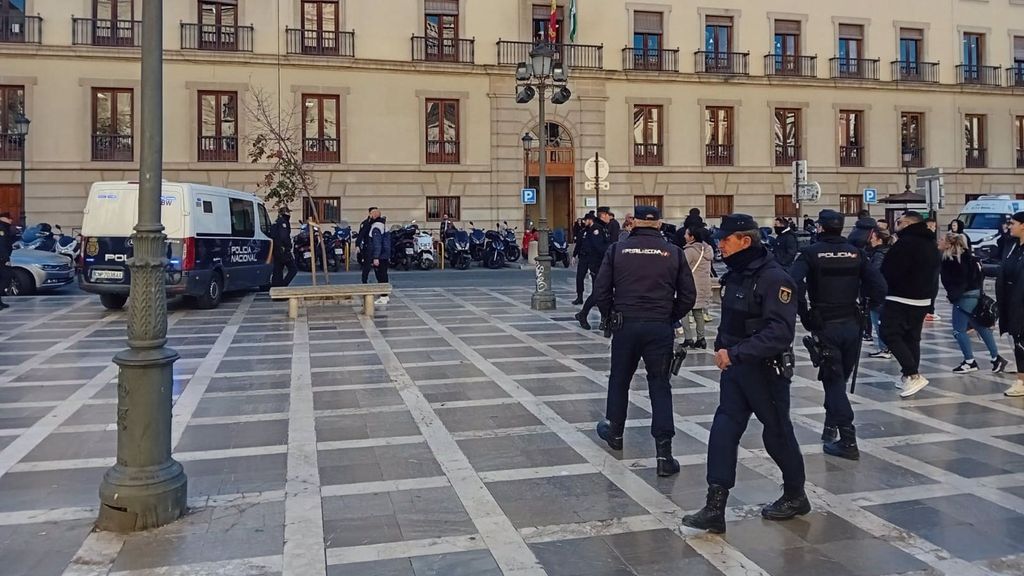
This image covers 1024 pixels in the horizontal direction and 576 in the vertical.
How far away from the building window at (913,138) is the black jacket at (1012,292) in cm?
2985

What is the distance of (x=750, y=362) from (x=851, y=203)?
108 ft

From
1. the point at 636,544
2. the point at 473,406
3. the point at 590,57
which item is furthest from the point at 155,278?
the point at 590,57

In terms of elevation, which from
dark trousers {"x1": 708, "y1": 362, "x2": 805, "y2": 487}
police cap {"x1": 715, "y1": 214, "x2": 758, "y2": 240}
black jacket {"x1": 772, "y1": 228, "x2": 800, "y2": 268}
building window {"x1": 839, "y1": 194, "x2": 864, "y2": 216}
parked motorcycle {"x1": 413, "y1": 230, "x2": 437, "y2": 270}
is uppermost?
building window {"x1": 839, "y1": 194, "x2": 864, "y2": 216}

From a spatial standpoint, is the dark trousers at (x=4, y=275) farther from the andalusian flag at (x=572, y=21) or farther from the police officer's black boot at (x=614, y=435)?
the andalusian flag at (x=572, y=21)

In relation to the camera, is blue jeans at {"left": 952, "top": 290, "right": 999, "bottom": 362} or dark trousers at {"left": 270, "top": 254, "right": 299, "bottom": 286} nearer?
blue jeans at {"left": 952, "top": 290, "right": 999, "bottom": 362}

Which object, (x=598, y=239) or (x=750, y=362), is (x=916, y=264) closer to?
(x=750, y=362)

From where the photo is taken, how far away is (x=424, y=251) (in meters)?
25.8

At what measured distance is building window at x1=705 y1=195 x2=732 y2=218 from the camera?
33219 mm

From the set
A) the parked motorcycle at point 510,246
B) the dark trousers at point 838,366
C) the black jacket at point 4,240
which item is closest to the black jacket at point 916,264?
the dark trousers at point 838,366

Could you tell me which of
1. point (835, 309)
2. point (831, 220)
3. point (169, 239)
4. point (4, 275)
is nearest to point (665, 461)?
point (835, 309)

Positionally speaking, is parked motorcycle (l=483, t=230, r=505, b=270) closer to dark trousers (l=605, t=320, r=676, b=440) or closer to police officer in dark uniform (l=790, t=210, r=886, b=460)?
police officer in dark uniform (l=790, t=210, r=886, b=460)

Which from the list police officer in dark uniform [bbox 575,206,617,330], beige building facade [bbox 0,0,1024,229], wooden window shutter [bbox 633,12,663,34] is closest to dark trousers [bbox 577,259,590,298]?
police officer in dark uniform [bbox 575,206,617,330]

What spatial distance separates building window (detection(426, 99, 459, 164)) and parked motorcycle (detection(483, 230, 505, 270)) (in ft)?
16.4

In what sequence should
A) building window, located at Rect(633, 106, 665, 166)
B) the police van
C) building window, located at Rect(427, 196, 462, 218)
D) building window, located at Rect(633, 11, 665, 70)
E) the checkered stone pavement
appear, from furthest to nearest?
1. building window, located at Rect(633, 106, 665, 166)
2. building window, located at Rect(633, 11, 665, 70)
3. building window, located at Rect(427, 196, 462, 218)
4. the police van
5. the checkered stone pavement
